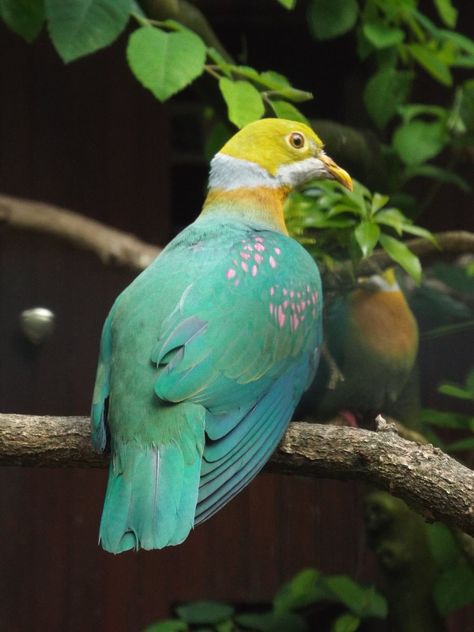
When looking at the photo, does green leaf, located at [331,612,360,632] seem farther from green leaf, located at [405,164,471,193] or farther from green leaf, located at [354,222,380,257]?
green leaf, located at [405,164,471,193]

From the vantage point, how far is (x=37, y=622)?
3561mm

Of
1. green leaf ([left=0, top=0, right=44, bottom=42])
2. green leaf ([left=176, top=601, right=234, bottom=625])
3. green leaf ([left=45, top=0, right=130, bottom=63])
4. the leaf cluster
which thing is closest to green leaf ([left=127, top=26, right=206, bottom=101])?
green leaf ([left=45, top=0, right=130, bottom=63])

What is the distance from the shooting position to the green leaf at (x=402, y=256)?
2.59m

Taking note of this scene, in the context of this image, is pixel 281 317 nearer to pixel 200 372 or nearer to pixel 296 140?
pixel 200 372

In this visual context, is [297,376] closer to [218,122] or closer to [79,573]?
[218,122]

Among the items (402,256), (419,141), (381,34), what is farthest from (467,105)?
(402,256)

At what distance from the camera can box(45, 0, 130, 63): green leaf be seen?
2.53 meters

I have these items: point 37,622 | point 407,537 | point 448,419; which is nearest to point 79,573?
point 37,622

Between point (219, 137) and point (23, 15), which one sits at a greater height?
point (23, 15)

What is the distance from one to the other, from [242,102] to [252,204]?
10.7 inches

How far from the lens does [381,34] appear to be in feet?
10.3

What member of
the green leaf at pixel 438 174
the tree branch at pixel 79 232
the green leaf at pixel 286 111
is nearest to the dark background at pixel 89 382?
the green leaf at pixel 438 174

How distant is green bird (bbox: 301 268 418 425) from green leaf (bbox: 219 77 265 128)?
572mm

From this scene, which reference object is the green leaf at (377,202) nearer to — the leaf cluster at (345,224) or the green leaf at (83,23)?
the leaf cluster at (345,224)
